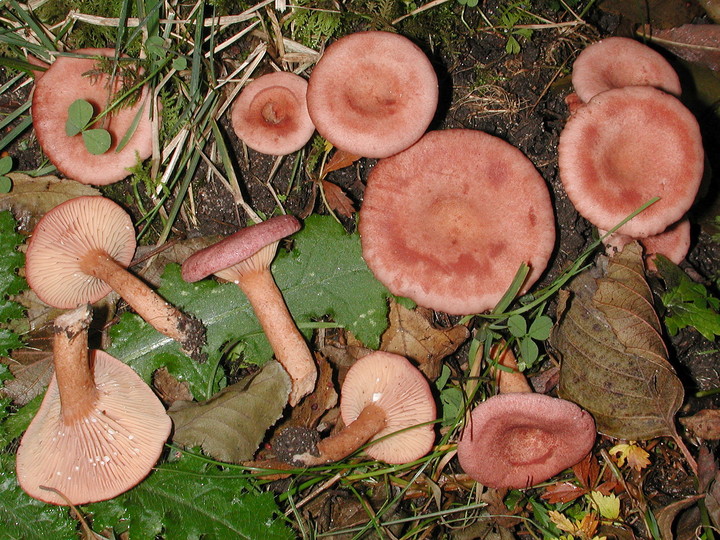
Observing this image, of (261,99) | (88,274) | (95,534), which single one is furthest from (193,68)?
(95,534)

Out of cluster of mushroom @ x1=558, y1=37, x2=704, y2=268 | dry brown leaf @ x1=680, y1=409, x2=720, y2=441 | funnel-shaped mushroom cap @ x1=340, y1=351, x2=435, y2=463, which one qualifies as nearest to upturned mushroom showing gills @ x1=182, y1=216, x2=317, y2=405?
funnel-shaped mushroom cap @ x1=340, y1=351, x2=435, y2=463

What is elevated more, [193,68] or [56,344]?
[193,68]

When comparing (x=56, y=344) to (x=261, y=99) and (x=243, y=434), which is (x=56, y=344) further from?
(x=261, y=99)

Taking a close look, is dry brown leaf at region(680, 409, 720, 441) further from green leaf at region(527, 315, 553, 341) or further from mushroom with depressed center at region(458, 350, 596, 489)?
green leaf at region(527, 315, 553, 341)

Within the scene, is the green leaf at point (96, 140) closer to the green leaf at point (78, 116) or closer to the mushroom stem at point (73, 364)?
the green leaf at point (78, 116)

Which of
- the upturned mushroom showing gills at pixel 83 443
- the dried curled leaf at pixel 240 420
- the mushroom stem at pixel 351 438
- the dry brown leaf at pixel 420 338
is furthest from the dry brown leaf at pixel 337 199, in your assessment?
the upturned mushroom showing gills at pixel 83 443

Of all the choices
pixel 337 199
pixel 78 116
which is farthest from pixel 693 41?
pixel 78 116
